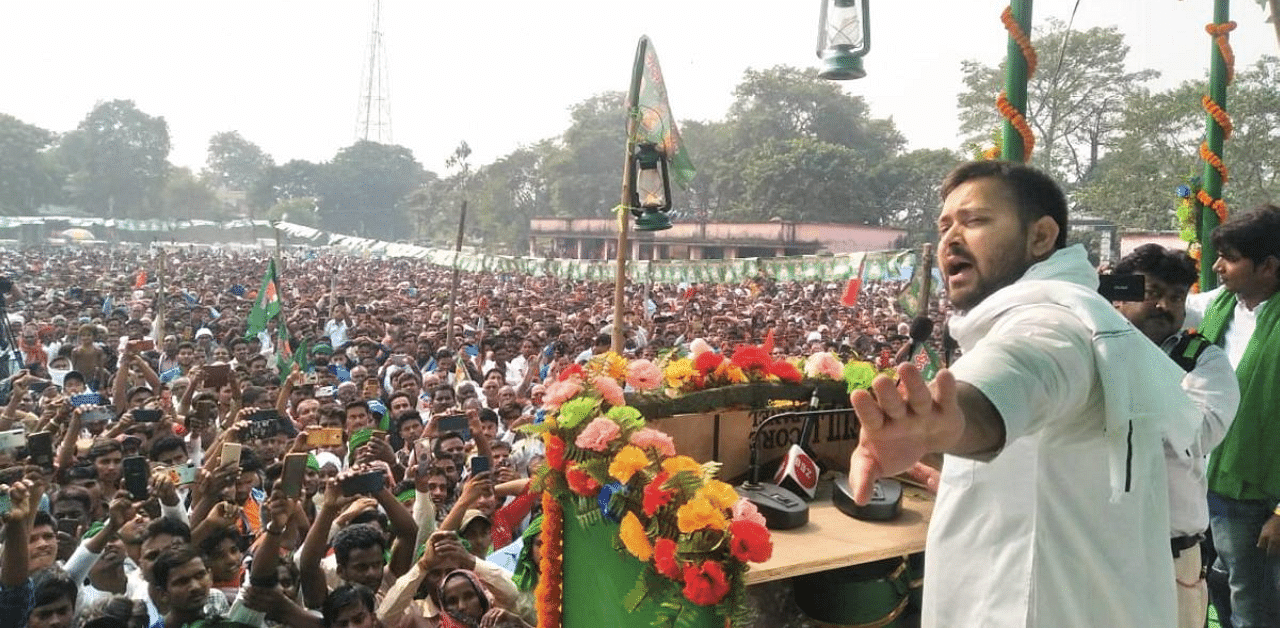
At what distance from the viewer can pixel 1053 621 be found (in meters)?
1.73

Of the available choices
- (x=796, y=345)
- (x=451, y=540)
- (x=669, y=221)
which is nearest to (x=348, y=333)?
(x=796, y=345)

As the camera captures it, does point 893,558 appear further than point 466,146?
No

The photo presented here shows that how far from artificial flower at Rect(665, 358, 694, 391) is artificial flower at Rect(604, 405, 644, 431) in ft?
1.44

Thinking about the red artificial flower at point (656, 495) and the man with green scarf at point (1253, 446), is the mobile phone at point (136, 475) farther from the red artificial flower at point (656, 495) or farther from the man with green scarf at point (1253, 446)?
the man with green scarf at point (1253, 446)

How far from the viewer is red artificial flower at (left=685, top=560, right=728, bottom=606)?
7.63 feet

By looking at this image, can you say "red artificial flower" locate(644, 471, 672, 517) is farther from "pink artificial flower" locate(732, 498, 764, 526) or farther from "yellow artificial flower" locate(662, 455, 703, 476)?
"pink artificial flower" locate(732, 498, 764, 526)

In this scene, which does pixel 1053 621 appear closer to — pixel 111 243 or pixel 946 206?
pixel 946 206

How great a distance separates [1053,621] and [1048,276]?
2.12 ft

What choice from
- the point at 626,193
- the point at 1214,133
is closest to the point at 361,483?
the point at 626,193

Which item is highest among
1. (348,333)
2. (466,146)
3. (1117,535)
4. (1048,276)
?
(466,146)

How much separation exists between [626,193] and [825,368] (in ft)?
6.69

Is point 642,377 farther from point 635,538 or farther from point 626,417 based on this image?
point 635,538

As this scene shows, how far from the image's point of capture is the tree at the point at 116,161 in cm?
8194

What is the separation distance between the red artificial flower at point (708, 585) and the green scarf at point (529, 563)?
126cm
